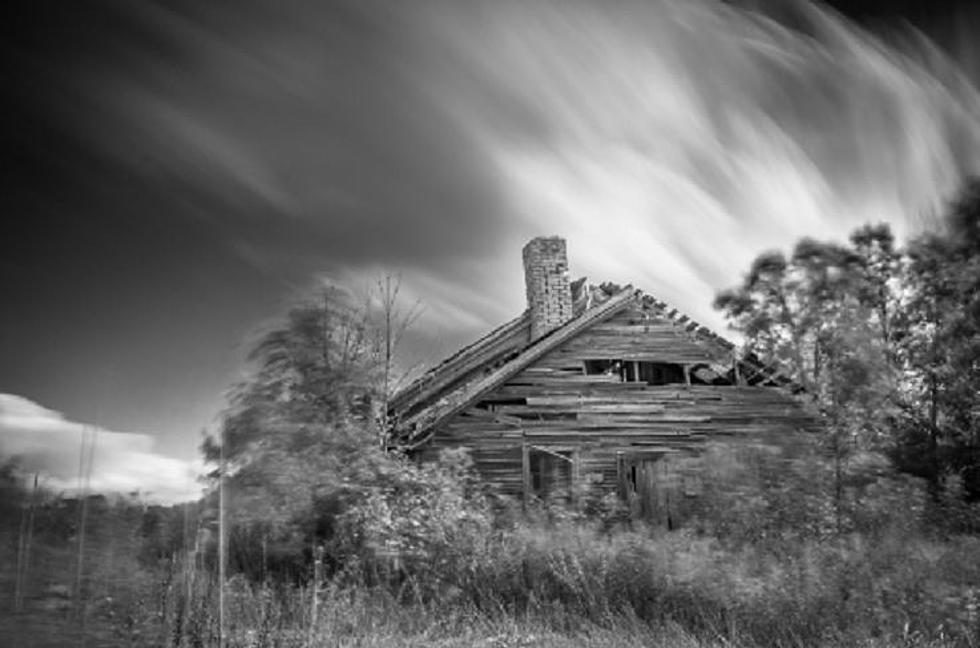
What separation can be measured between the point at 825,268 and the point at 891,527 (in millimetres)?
11703

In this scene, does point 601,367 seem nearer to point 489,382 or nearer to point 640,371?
point 640,371

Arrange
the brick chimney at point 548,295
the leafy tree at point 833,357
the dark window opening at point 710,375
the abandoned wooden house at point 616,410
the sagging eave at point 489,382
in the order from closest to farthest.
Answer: the leafy tree at point 833,357 < the sagging eave at point 489,382 < the abandoned wooden house at point 616,410 < the dark window opening at point 710,375 < the brick chimney at point 548,295

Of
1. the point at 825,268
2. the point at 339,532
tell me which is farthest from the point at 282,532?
the point at 825,268

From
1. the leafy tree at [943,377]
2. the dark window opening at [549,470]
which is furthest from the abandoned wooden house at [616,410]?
the leafy tree at [943,377]

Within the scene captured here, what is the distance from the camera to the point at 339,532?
421 inches

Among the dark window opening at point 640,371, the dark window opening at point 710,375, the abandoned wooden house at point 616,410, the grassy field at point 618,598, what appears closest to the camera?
the grassy field at point 618,598

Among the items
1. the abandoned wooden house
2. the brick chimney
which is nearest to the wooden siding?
the abandoned wooden house

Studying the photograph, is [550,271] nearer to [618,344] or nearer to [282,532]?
[618,344]

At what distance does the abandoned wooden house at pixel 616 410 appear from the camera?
17453mm

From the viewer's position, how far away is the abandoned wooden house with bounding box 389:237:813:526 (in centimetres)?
1745

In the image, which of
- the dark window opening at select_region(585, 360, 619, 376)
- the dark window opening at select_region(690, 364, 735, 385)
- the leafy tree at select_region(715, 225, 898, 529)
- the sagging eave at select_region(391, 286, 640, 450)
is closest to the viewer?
the leafy tree at select_region(715, 225, 898, 529)

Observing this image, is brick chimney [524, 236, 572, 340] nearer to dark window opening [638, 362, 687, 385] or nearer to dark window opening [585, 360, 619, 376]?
dark window opening [585, 360, 619, 376]

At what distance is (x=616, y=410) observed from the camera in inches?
731

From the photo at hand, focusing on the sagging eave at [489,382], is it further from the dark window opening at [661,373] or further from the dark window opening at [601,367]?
the dark window opening at [661,373]
